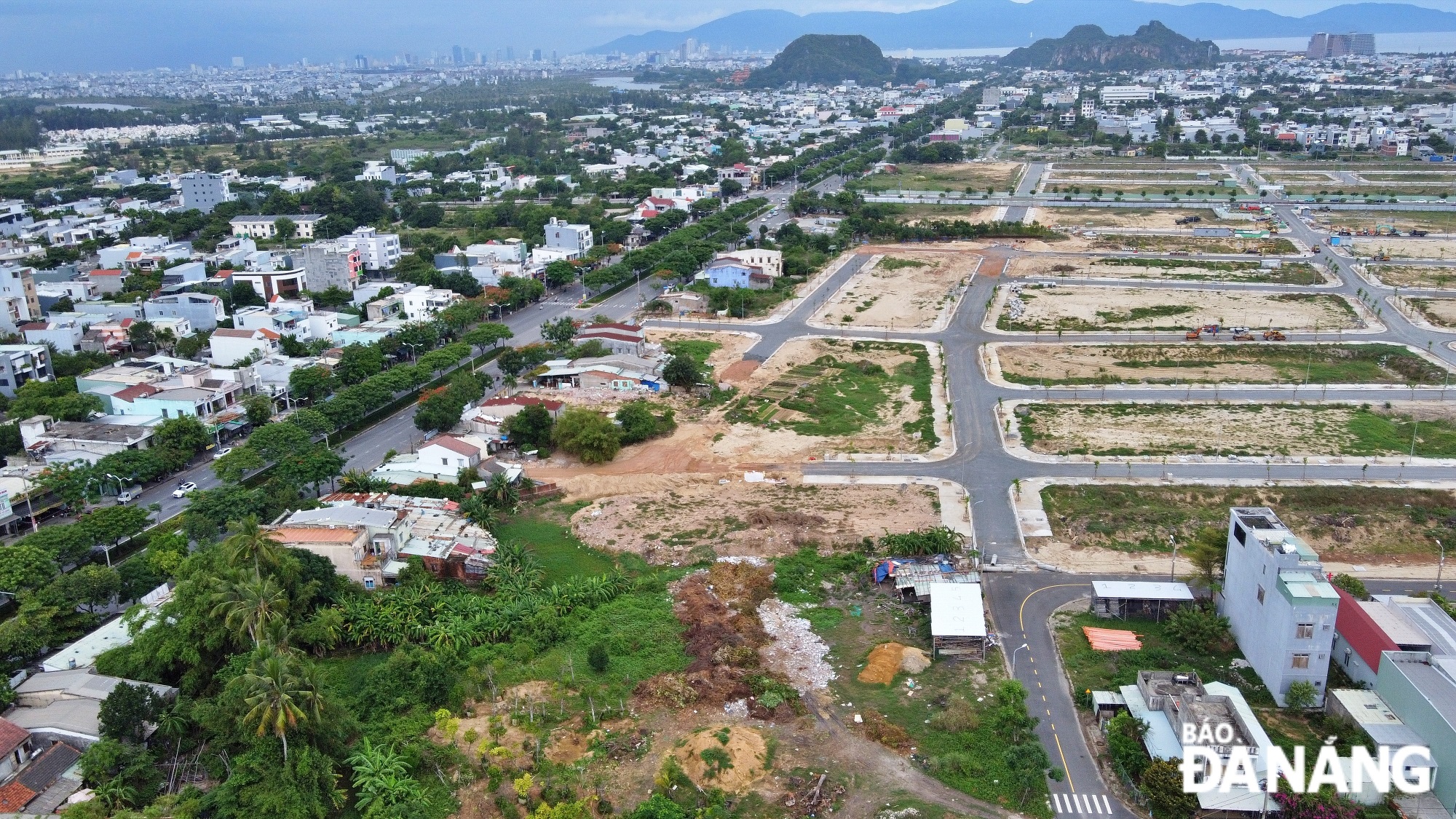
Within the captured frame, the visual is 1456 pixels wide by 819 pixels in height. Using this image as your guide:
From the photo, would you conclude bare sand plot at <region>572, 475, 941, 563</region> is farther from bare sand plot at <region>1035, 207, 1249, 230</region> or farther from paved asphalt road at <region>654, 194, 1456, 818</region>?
bare sand plot at <region>1035, 207, 1249, 230</region>

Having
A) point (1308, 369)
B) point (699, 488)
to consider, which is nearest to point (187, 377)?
point (699, 488)

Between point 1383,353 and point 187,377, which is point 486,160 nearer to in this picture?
point 187,377

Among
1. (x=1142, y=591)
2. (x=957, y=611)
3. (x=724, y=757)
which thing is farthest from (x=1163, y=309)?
(x=724, y=757)

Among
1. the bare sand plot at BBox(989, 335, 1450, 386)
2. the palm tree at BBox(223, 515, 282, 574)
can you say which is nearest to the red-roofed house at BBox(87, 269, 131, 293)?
the palm tree at BBox(223, 515, 282, 574)

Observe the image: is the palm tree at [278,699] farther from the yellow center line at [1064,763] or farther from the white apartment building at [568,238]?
the white apartment building at [568,238]

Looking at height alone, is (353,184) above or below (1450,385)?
above

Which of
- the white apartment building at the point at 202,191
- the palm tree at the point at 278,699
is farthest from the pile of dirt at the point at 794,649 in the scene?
the white apartment building at the point at 202,191
